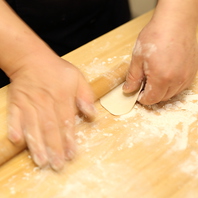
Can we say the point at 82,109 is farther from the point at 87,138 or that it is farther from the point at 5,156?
the point at 5,156

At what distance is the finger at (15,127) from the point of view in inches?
25.5

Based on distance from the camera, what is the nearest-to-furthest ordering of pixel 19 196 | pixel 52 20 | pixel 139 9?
pixel 19 196, pixel 52 20, pixel 139 9

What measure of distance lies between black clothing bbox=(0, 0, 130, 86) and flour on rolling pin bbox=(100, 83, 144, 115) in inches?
16.6

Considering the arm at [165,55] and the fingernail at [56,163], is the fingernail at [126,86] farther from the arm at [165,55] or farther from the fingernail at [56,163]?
the fingernail at [56,163]

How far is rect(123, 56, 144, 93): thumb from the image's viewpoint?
2.37 feet

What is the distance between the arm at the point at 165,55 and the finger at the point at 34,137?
26 centimetres

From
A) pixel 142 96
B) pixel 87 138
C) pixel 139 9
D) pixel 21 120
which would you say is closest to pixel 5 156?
pixel 21 120

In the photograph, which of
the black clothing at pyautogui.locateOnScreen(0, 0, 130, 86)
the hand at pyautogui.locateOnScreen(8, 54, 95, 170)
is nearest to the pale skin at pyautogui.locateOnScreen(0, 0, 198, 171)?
the hand at pyautogui.locateOnScreen(8, 54, 95, 170)

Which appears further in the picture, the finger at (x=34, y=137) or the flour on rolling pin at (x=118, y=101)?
the flour on rolling pin at (x=118, y=101)

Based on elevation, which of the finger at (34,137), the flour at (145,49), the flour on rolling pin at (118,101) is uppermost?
the finger at (34,137)

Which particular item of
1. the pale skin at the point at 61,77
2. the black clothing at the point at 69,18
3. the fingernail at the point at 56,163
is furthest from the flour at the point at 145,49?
the black clothing at the point at 69,18

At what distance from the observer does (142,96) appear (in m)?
0.74

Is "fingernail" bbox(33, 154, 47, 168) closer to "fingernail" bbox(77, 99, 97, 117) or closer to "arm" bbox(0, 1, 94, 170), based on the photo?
"arm" bbox(0, 1, 94, 170)

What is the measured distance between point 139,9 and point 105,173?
4.48 ft
